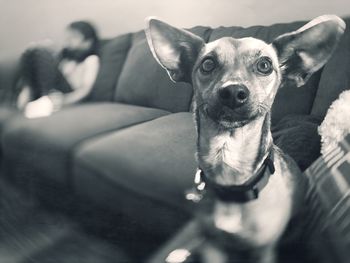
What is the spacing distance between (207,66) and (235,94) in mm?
91

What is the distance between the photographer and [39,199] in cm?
85

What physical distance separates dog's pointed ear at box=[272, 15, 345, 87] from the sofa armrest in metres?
0.66

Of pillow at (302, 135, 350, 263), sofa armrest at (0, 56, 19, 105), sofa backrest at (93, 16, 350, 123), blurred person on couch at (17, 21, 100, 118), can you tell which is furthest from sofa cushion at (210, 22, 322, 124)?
sofa armrest at (0, 56, 19, 105)

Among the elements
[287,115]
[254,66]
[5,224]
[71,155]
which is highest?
[254,66]

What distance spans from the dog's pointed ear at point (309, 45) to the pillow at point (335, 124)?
8cm

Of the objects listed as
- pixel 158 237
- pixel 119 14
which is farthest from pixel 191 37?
pixel 158 237

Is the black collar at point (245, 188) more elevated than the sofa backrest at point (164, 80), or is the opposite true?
the sofa backrest at point (164, 80)

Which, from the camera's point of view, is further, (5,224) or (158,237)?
(5,224)

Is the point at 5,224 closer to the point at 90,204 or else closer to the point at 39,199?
the point at 39,199

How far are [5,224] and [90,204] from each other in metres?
0.22

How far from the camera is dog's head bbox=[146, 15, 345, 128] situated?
0.58 m

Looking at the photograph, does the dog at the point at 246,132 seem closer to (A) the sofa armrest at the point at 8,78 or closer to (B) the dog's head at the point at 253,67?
(B) the dog's head at the point at 253,67

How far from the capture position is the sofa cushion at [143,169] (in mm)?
678

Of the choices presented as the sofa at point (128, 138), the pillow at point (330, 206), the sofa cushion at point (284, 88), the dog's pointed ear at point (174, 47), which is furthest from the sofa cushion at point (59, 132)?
the pillow at point (330, 206)
